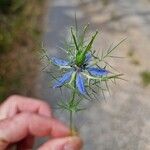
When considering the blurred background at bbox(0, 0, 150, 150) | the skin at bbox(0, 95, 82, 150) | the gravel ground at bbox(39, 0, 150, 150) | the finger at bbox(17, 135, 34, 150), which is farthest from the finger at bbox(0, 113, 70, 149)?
the gravel ground at bbox(39, 0, 150, 150)

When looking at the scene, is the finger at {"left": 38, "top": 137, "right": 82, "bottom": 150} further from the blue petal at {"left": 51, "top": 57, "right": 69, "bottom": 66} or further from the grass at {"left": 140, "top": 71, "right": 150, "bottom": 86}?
the grass at {"left": 140, "top": 71, "right": 150, "bottom": 86}

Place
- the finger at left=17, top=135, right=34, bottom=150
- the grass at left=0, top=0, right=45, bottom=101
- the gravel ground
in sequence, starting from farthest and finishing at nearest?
the grass at left=0, top=0, right=45, bottom=101 → the gravel ground → the finger at left=17, top=135, right=34, bottom=150

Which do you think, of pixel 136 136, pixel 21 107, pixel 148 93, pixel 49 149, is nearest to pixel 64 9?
pixel 148 93

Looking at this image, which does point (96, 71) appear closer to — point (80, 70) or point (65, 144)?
point (80, 70)

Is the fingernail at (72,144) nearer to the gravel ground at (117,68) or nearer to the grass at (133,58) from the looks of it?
the gravel ground at (117,68)

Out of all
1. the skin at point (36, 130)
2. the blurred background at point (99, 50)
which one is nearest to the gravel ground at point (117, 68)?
the blurred background at point (99, 50)

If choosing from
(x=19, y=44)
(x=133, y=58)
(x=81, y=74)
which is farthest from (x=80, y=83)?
(x=19, y=44)

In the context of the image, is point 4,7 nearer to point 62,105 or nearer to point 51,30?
point 51,30
